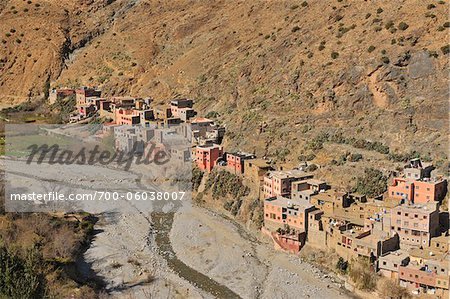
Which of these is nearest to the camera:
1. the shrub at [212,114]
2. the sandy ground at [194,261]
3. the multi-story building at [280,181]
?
the sandy ground at [194,261]

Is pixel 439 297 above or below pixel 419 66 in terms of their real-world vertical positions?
below

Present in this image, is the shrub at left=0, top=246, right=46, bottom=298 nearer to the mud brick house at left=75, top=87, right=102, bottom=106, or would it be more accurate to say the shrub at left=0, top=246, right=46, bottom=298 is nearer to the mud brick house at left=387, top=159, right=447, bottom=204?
the mud brick house at left=387, top=159, right=447, bottom=204

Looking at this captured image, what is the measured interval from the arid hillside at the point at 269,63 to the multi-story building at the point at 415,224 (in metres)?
7.76

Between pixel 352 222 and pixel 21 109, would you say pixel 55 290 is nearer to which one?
pixel 352 222

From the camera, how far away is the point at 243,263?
1182 inches

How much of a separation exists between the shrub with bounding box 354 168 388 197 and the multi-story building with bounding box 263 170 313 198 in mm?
2673

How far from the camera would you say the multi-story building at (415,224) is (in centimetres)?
2794

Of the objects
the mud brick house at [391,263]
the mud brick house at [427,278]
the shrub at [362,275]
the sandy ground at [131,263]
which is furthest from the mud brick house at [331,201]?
the sandy ground at [131,263]

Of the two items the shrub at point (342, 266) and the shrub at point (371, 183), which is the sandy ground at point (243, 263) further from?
the shrub at point (371, 183)

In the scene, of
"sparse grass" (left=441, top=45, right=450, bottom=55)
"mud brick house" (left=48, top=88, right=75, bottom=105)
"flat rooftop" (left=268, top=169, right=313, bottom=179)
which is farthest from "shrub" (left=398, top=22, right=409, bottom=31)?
"mud brick house" (left=48, top=88, right=75, bottom=105)

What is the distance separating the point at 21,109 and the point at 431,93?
44045mm

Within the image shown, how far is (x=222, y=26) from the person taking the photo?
6494 cm

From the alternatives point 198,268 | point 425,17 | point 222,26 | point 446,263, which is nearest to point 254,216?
point 198,268

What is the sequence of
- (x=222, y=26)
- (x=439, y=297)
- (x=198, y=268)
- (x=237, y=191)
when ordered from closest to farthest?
(x=439, y=297) → (x=198, y=268) → (x=237, y=191) → (x=222, y=26)
